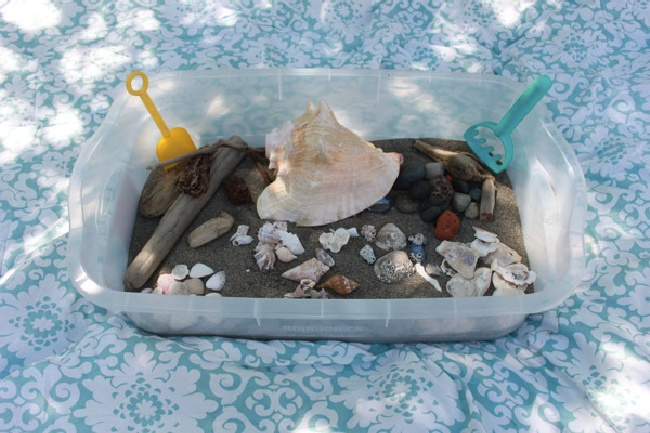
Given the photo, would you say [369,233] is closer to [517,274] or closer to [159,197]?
[517,274]

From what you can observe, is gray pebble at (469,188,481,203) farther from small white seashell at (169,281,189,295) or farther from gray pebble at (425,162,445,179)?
small white seashell at (169,281,189,295)

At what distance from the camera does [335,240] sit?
1055mm

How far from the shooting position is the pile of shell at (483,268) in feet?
3.26

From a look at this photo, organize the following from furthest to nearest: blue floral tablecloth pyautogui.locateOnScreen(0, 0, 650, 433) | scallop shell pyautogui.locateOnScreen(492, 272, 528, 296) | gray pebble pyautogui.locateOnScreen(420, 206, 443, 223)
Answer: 1. gray pebble pyautogui.locateOnScreen(420, 206, 443, 223)
2. scallop shell pyautogui.locateOnScreen(492, 272, 528, 296)
3. blue floral tablecloth pyautogui.locateOnScreen(0, 0, 650, 433)

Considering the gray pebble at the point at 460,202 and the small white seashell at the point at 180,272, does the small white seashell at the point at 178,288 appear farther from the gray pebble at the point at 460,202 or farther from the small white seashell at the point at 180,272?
the gray pebble at the point at 460,202

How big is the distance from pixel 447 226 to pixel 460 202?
0.23 feet

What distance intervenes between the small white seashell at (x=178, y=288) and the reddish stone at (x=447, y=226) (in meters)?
0.50

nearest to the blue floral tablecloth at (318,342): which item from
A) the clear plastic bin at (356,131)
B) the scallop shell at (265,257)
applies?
the clear plastic bin at (356,131)

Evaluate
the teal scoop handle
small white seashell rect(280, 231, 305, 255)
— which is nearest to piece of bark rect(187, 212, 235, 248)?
small white seashell rect(280, 231, 305, 255)

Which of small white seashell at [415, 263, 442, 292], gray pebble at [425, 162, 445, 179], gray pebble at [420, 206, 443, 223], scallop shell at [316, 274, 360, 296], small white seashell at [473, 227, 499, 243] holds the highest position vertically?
gray pebble at [425, 162, 445, 179]

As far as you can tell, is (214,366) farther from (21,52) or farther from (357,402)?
(21,52)

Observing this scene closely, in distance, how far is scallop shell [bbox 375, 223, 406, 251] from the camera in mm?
1062

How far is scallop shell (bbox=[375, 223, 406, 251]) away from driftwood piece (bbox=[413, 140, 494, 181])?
0.63ft

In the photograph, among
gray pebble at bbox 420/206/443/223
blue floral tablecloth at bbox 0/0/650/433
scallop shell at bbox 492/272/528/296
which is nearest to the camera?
blue floral tablecloth at bbox 0/0/650/433
